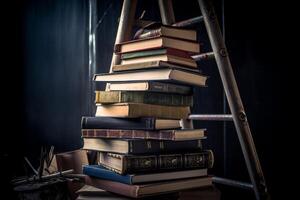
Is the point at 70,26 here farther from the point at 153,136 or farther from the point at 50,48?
the point at 153,136

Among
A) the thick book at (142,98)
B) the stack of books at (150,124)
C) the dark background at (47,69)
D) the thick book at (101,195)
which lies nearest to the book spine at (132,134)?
the stack of books at (150,124)

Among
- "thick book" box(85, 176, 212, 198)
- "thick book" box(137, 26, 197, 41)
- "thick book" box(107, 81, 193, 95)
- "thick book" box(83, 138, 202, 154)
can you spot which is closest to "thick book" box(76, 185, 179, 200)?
"thick book" box(85, 176, 212, 198)

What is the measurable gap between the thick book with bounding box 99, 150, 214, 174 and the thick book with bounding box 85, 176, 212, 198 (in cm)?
5

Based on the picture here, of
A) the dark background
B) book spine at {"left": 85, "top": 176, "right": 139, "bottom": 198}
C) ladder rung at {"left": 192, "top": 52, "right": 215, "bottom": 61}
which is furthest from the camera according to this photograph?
the dark background

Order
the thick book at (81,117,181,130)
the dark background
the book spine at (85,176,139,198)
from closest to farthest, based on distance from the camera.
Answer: the book spine at (85,176,139,198) < the thick book at (81,117,181,130) < the dark background

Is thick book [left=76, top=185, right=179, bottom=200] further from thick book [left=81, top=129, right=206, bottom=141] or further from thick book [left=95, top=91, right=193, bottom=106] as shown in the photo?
thick book [left=95, top=91, right=193, bottom=106]

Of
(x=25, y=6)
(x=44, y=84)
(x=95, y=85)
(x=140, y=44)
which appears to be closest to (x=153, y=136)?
(x=140, y=44)

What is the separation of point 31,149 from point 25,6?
103 cm

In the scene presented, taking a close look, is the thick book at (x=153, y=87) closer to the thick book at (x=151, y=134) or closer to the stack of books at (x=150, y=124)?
the stack of books at (x=150, y=124)

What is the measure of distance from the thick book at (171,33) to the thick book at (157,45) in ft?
0.06

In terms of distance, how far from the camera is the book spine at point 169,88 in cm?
144

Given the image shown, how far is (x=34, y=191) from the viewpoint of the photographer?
151cm

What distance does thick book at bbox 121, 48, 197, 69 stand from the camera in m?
A: 1.45

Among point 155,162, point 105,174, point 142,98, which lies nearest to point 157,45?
point 142,98
